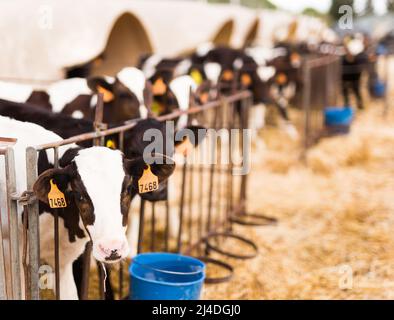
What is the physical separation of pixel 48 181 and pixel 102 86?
2683 millimetres

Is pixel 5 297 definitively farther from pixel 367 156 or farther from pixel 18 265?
pixel 367 156

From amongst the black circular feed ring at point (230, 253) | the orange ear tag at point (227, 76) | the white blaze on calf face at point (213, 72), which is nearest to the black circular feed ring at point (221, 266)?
the black circular feed ring at point (230, 253)

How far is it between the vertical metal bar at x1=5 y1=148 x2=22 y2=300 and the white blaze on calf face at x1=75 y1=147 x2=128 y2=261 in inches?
13.1

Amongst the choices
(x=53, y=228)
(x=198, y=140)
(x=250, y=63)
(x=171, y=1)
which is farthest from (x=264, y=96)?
(x=53, y=228)

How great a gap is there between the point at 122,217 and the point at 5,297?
0.70 meters

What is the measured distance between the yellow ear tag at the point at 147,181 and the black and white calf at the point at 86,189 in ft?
0.09

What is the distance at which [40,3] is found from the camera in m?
6.96

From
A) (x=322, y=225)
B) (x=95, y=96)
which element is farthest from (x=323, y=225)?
(x=95, y=96)

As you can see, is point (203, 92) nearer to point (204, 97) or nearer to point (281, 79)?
point (204, 97)

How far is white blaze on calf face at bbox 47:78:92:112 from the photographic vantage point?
5023 mm

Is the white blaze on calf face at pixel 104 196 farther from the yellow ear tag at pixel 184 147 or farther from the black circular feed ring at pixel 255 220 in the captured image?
the black circular feed ring at pixel 255 220

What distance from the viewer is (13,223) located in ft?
8.71

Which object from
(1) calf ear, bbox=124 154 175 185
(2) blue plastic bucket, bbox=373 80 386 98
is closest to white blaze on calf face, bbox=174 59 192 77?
(1) calf ear, bbox=124 154 175 185

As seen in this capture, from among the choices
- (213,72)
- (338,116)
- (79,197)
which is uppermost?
(213,72)
